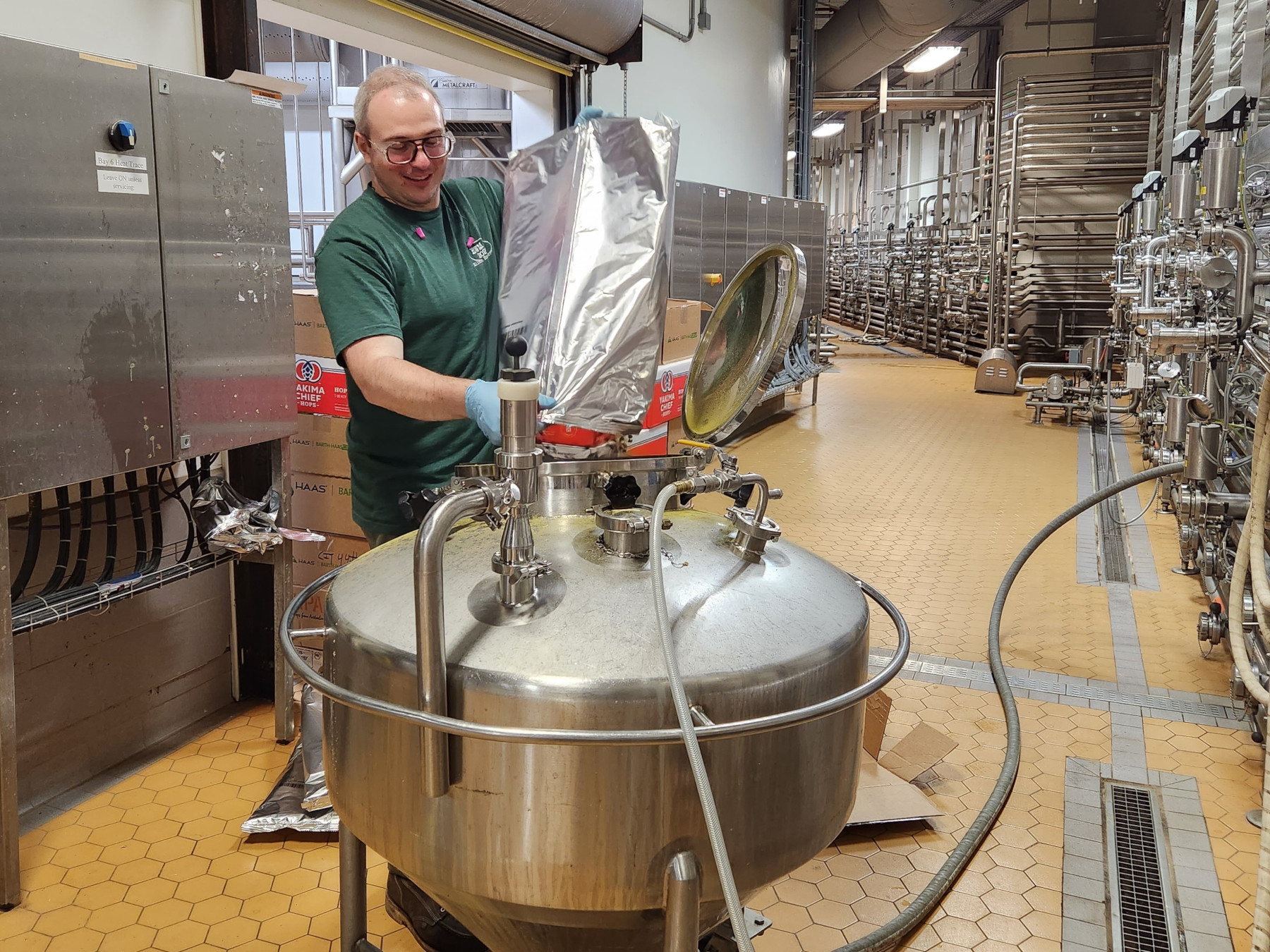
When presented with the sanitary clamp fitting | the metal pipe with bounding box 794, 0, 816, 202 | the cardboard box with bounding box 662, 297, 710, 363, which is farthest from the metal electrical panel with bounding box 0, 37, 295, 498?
the metal pipe with bounding box 794, 0, 816, 202

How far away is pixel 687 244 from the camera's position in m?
5.56

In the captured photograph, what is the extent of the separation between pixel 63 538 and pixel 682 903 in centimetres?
191

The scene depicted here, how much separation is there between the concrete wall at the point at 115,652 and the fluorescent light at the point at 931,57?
27.4ft

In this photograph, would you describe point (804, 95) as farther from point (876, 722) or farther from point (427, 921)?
point (427, 921)

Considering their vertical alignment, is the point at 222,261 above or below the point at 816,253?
below

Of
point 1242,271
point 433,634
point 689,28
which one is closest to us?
point 433,634

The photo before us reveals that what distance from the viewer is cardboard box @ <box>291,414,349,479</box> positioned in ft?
9.35

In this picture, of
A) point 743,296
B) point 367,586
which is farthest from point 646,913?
point 743,296

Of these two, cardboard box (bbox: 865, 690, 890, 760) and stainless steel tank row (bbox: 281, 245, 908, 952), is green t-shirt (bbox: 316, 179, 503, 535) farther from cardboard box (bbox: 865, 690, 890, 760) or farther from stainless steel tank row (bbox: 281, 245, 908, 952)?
cardboard box (bbox: 865, 690, 890, 760)

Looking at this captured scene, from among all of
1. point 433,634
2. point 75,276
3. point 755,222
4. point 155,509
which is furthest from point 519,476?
point 755,222

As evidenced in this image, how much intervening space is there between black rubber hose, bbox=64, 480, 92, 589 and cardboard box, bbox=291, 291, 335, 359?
0.76 meters

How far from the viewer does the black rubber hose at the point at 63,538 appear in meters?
2.22

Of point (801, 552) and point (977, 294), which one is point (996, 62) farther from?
point (801, 552)

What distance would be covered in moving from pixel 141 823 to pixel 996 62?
10.3 metres
